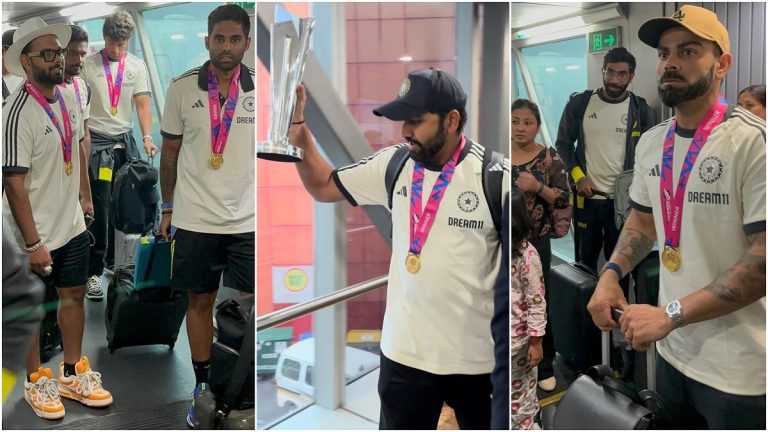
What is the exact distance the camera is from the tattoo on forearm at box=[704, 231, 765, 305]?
1805mm

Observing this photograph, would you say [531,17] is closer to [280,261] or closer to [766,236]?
[766,236]

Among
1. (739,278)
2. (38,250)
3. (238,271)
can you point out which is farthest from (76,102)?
(739,278)

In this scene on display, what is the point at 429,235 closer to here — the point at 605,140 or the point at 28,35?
the point at 605,140

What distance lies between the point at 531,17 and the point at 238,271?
4.23 ft

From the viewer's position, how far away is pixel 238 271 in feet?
6.76

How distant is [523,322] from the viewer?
1.99 metres

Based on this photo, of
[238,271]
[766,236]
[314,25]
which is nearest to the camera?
[766,236]

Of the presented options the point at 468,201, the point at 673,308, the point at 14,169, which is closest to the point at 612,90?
the point at 468,201

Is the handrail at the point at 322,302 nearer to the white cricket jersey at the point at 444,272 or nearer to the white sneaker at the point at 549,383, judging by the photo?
the white cricket jersey at the point at 444,272

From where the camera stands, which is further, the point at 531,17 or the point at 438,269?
the point at 531,17

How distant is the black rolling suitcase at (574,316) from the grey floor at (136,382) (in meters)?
1.09

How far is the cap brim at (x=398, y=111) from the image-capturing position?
6.08 ft

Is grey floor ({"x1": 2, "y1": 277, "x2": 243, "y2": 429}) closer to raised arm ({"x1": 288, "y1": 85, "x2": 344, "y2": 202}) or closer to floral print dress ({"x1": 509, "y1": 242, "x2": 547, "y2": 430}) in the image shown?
raised arm ({"x1": 288, "y1": 85, "x2": 344, "y2": 202})

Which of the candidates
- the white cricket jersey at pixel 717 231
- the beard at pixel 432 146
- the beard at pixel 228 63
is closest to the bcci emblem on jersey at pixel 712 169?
the white cricket jersey at pixel 717 231
